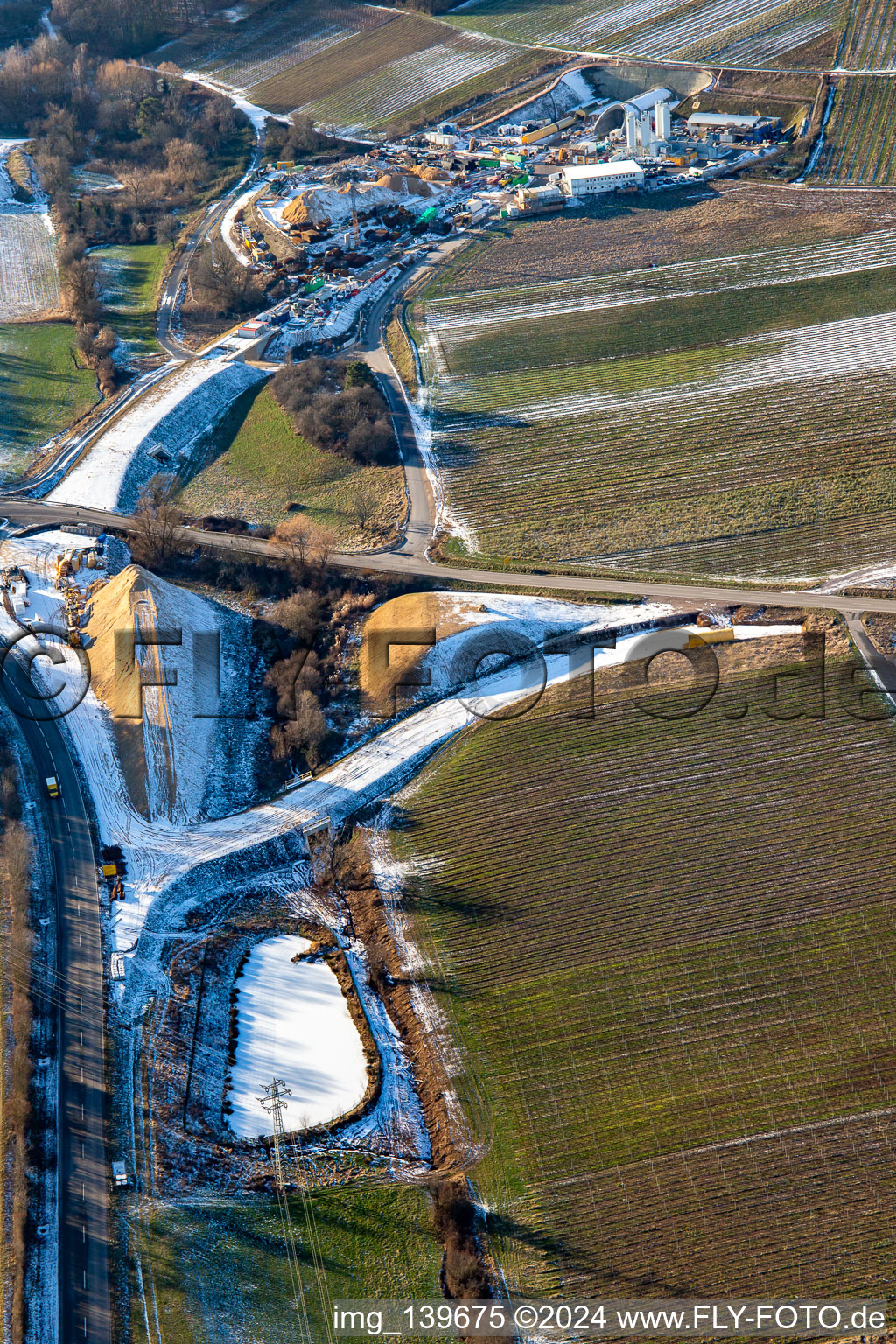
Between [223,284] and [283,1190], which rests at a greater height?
[223,284]

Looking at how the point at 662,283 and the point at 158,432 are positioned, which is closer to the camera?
the point at 158,432

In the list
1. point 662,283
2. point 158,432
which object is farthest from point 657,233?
point 158,432

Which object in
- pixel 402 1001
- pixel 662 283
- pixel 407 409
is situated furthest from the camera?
pixel 662 283

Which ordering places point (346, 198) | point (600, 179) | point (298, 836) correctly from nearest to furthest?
point (298, 836) < point (346, 198) < point (600, 179)

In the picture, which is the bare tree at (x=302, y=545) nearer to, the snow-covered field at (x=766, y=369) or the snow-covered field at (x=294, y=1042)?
the snow-covered field at (x=766, y=369)

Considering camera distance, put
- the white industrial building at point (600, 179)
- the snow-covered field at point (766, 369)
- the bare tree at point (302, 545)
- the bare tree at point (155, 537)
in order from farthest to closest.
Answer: the white industrial building at point (600, 179), the snow-covered field at point (766, 369), the bare tree at point (155, 537), the bare tree at point (302, 545)

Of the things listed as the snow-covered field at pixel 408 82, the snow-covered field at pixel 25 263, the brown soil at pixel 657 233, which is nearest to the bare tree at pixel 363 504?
the brown soil at pixel 657 233

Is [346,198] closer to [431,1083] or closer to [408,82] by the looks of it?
[408,82]

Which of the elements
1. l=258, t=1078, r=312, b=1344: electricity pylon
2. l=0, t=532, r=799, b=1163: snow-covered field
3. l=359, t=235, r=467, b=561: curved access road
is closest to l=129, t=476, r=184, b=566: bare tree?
l=0, t=532, r=799, b=1163: snow-covered field
